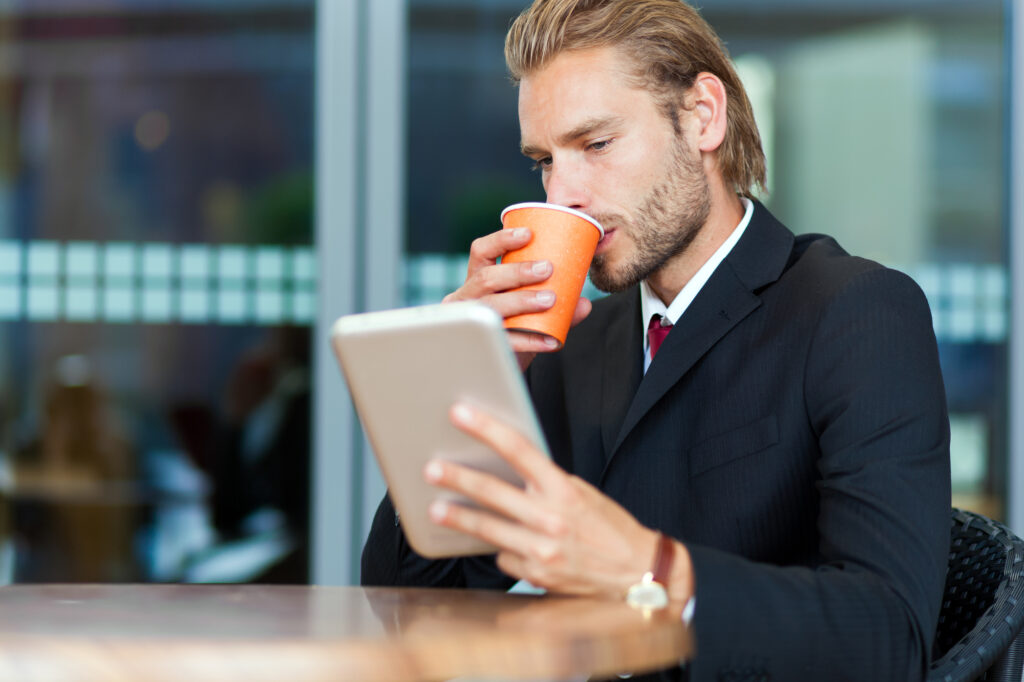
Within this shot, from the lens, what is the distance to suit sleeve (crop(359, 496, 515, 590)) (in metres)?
1.33

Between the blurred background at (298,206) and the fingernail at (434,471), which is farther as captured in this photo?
the blurred background at (298,206)

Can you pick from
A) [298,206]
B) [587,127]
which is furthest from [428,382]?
[298,206]

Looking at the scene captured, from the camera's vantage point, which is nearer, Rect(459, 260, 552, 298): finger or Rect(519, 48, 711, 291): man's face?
Rect(459, 260, 552, 298): finger

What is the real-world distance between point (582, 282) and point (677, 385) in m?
0.24

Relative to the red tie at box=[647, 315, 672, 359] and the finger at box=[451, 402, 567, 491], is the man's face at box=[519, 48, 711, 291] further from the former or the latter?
the finger at box=[451, 402, 567, 491]

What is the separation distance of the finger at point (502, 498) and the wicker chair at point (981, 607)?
49 cm

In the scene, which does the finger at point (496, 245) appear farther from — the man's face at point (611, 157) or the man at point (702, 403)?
the man's face at point (611, 157)

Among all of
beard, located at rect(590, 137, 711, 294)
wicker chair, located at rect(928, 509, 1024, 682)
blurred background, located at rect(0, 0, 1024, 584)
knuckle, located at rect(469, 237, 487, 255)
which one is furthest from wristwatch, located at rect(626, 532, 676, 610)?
blurred background, located at rect(0, 0, 1024, 584)

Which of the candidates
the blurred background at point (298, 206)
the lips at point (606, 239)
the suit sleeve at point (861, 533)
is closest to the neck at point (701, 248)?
the lips at point (606, 239)

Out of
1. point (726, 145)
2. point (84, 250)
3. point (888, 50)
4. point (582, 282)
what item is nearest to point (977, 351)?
point (888, 50)

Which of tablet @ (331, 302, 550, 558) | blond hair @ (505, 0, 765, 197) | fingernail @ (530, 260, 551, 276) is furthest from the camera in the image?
blond hair @ (505, 0, 765, 197)

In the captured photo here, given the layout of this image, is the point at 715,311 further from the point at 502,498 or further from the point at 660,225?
the point at 502,498

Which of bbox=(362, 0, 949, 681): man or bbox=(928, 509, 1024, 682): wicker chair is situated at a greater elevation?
bbox=(362, 0, 949, 681): man

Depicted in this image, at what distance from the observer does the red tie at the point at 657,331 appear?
4.92ft
